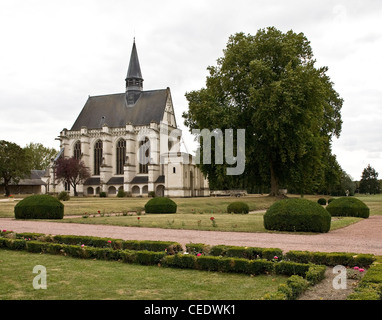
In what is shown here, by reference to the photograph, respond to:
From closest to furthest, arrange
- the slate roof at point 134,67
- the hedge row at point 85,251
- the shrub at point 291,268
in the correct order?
the shrub at point 291,268
the hedge row at point 85,251
the slate roof at point 134,67

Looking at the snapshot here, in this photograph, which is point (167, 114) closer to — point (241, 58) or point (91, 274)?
point (241, 58)

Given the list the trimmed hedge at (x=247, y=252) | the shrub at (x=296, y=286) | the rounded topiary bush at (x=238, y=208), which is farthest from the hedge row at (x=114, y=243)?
the rounded topiary bush at (x=238, y=208)

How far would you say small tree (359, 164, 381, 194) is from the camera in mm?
100312

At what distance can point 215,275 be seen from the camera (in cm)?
771

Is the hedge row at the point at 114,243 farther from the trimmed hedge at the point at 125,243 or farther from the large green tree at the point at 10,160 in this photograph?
the large green tree at the point at 10,160

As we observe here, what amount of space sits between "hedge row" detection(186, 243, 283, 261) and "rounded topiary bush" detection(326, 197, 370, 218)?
1634cm

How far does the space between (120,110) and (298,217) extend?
55570mm

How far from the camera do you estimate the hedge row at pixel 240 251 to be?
843 centimetres

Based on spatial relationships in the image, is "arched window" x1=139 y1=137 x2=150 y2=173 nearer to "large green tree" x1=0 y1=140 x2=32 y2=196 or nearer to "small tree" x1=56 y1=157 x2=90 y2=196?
"small tree" x1=56 y1=157 x2=90 y2=196

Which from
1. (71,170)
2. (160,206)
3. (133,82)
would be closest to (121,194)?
(71,170)

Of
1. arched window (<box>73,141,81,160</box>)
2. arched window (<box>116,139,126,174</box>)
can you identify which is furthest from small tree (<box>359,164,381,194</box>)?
arched window (<box>73,141,81,160</box>)

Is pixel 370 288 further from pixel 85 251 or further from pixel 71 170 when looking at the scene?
pixel 71 170

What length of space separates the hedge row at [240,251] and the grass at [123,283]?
882 mm
